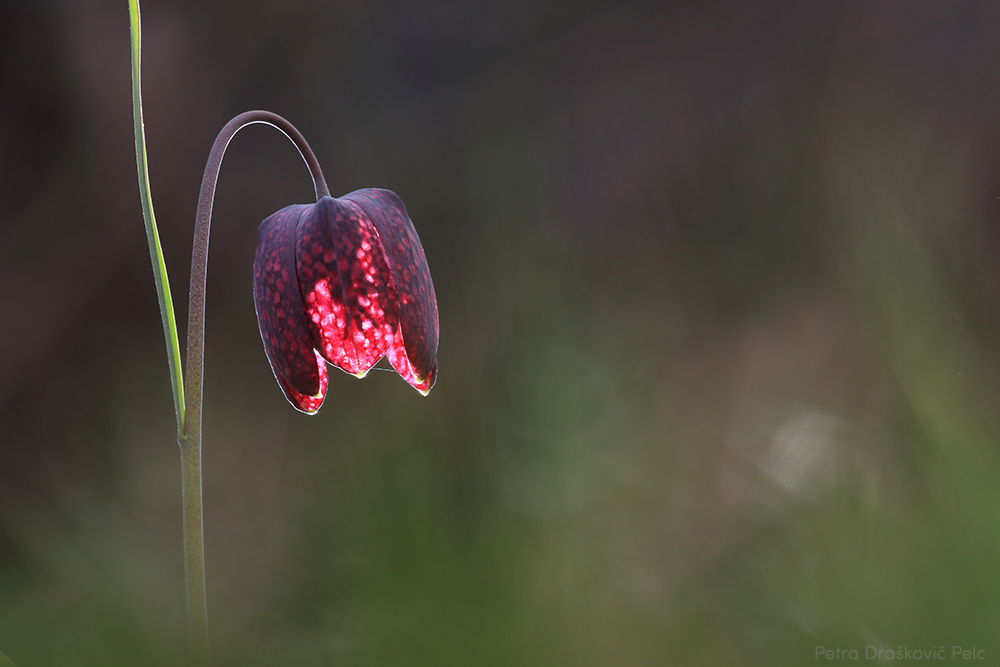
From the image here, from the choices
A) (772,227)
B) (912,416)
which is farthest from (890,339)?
(772,227)

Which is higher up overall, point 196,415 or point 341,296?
point 341,296

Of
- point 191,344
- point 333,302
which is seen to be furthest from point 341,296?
point 191,344

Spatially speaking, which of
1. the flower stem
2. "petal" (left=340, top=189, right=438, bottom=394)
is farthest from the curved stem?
"petal" (left=340, top=189, right=438, bottom=394)

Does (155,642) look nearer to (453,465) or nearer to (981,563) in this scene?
(453,465)

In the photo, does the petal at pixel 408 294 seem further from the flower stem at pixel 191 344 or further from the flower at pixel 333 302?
the flower stem at pixel 191 344

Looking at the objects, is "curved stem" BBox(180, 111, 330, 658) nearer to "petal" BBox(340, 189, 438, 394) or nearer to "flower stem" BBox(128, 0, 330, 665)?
"flower stem" BBox(128, 0, 330, 665)

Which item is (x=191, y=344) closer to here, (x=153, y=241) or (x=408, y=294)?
(x=153, y=241)
